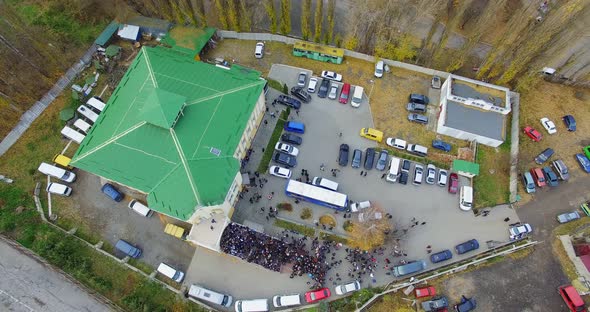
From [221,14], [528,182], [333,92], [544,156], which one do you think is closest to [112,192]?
[221,14]

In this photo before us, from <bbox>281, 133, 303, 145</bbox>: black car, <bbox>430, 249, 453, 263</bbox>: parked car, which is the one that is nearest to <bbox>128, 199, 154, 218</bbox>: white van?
<bbox>281, 133, 303, 145</bbox>: black car

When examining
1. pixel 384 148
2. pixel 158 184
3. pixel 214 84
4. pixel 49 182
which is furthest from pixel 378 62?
pixel 49 182

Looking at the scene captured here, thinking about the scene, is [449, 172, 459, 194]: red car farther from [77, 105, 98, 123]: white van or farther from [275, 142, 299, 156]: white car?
[77, 105, 98, 123]: white van

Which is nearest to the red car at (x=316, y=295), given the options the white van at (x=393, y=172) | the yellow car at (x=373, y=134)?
the white van at (x=393, y=172)

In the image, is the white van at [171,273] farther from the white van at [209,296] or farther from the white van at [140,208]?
the white van at [140,208]

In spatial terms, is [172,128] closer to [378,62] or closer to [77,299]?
[77,299]

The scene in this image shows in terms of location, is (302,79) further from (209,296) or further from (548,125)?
→ (548,125)
